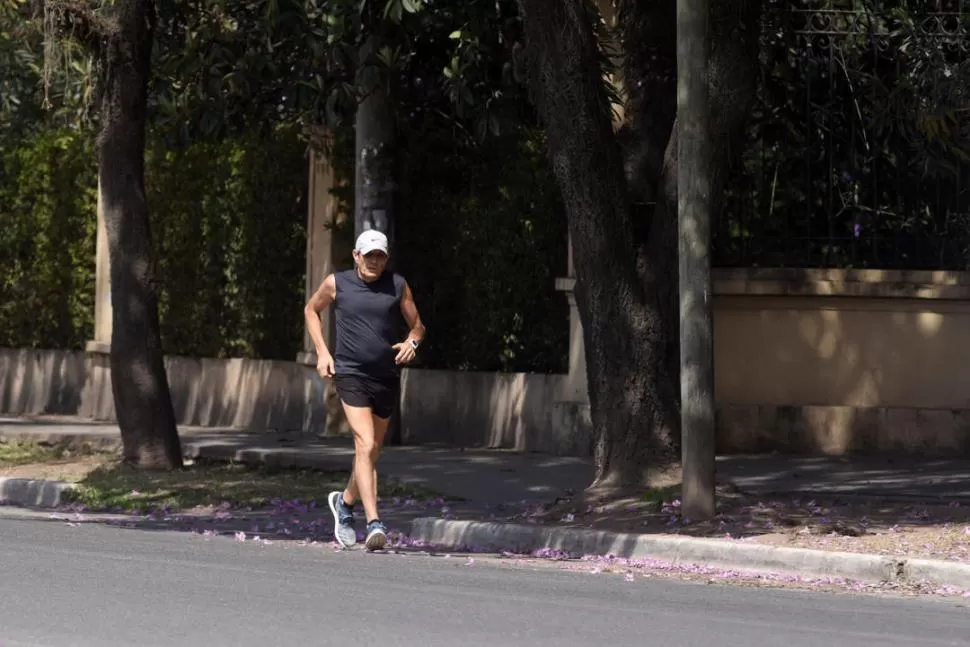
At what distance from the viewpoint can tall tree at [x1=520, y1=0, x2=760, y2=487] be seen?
11.7 m

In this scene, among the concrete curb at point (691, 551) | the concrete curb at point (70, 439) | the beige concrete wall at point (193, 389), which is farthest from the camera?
the beige concrete wall at point (193, 389)

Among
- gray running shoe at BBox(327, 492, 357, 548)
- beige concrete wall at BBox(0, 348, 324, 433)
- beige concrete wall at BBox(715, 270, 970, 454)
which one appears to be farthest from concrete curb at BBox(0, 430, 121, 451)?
gray running shoe at BBox(327, 492, 357, 548)

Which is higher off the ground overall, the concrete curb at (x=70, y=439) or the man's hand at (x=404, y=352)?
the man's hand at (x=404, y=352)

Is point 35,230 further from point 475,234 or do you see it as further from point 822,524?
point 822,524

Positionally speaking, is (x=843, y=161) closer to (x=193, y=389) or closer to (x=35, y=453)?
(x=35, y=453)

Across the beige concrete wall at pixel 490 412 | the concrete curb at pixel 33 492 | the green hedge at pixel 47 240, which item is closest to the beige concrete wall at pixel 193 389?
the green hedge at pixel 47 240

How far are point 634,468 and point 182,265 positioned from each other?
31.4 feet

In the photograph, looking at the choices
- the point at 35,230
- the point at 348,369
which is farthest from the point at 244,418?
the point at 348,369

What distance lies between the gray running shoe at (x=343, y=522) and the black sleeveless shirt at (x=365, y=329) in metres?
0.80

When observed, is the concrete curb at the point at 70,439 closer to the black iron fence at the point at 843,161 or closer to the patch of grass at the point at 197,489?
the patch of grass at the point at 197,489

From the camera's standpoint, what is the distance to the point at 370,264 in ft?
34.9

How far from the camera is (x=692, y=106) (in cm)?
1090

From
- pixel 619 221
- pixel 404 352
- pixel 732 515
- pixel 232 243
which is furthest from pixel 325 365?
pixel 232 243

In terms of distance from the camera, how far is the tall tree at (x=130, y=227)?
1417 cm
